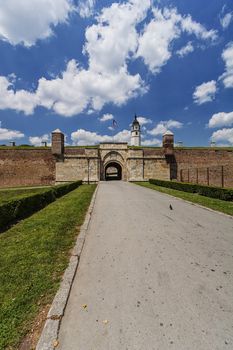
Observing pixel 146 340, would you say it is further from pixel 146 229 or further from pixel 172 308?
pixel 146 229

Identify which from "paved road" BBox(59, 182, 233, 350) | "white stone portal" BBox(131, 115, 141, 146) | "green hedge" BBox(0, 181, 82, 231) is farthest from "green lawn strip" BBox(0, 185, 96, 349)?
"white stone portal" BBox(131, 115, 141, 146)

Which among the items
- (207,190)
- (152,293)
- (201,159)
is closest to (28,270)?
(152,293)

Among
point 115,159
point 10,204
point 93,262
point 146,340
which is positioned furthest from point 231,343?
point 115,159

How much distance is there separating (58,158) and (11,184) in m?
6.82

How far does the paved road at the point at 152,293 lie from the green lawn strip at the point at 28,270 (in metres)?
0.41

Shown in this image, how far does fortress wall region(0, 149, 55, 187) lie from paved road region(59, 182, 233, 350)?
23.0 meters

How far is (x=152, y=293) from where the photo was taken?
2715mm

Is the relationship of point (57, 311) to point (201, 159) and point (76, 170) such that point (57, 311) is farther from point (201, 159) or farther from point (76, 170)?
point (201, 159)

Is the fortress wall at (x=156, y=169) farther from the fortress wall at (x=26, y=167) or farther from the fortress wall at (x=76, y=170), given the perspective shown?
the fortress wall at (x=26, y=167)

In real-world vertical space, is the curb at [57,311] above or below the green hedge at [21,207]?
below

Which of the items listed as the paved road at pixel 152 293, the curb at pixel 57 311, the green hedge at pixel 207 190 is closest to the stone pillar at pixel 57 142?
the green hedge at pixel 207 190

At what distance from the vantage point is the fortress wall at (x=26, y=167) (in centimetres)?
2522

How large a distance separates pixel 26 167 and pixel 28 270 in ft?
81.6

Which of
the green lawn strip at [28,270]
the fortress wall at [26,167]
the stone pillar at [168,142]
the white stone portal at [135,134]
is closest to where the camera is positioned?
the green lawn strip at [28,270]
